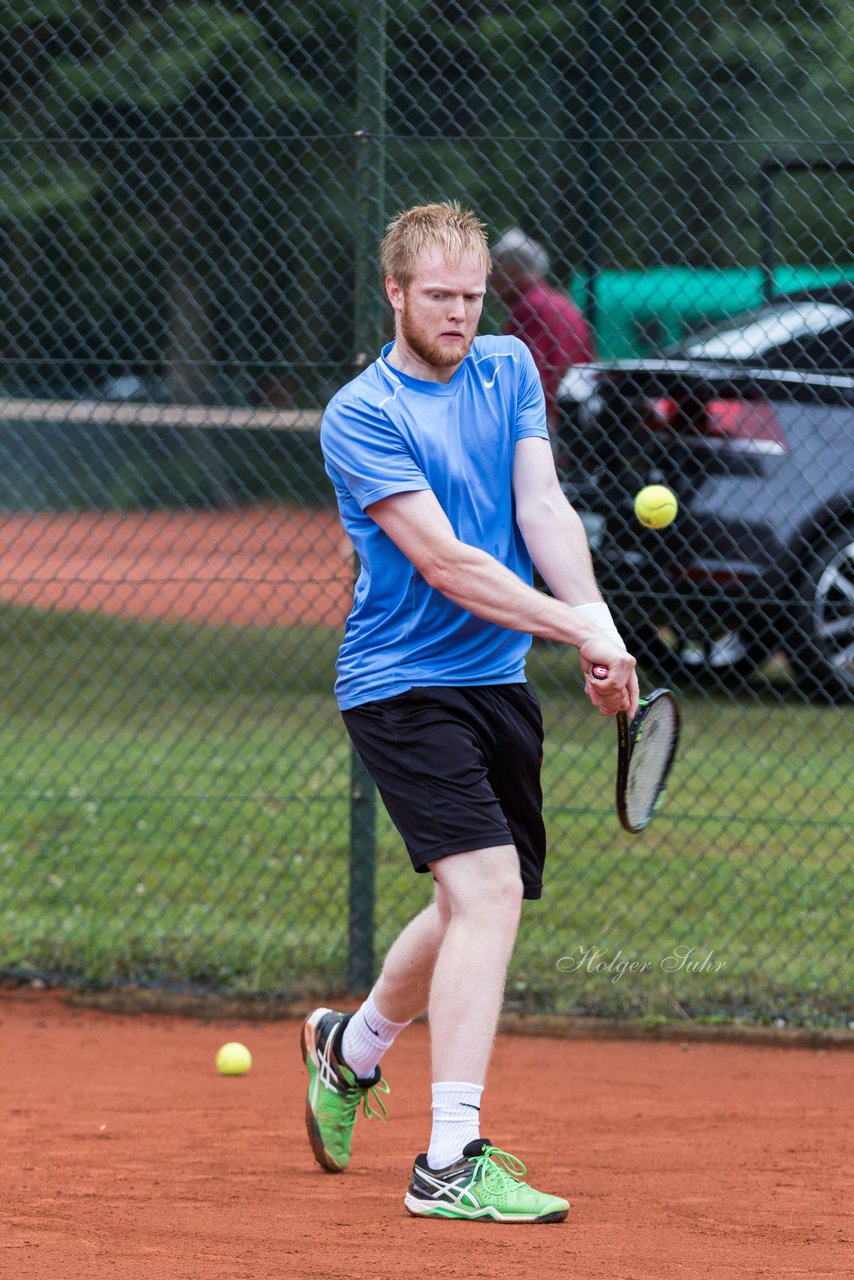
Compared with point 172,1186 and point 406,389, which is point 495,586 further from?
point 172,1186

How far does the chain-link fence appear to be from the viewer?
525 cm

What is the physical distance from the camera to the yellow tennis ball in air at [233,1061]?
15.1 feet

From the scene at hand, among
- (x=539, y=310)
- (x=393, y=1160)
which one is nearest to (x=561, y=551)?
(x=393, y=1160)

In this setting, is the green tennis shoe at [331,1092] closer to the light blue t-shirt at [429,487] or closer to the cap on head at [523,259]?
the light blue t-shirt at [429,487]

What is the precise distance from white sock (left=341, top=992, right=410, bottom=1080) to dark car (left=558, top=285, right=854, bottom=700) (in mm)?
2377

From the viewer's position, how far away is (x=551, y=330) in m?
6.47

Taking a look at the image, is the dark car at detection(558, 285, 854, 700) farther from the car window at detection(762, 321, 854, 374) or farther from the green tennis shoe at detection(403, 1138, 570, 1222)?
the green tennis shoe at detection(403, 1138, 570, 1222)

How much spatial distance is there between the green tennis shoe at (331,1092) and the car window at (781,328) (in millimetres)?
2813

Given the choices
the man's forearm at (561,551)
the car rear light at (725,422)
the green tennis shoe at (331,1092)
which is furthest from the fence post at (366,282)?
the car rear light at (725,422)

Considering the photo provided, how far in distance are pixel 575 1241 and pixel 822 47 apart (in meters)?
4.66

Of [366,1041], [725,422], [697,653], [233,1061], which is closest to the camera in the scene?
[366,1041]

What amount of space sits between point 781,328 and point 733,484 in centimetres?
82

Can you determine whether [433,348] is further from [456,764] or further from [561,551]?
[456,764]

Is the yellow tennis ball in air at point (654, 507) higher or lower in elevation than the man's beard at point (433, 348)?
lower
